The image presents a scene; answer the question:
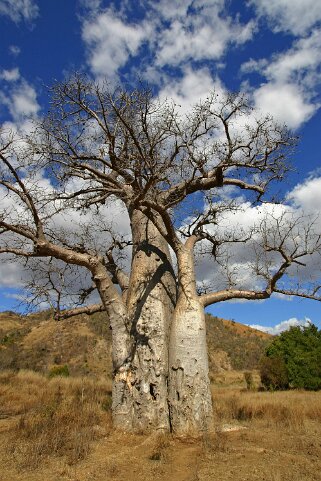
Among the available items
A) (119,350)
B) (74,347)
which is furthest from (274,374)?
(74,347)

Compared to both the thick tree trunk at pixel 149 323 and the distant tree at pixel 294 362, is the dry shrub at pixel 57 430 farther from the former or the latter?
the distant tree at pixel 294 362

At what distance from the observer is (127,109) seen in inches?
239

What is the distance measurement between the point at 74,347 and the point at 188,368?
18494 millimetres

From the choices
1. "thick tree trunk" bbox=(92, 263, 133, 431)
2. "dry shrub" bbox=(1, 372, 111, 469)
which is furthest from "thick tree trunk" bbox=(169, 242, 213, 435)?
"dry shrub" bbox=(1, 372, 111, 469)

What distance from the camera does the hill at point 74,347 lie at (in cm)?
1902

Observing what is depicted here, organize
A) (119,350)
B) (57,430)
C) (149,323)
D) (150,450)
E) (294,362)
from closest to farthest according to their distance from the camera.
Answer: (150,450)
(57,430)
(119,350)
(149,323)
(294,362)

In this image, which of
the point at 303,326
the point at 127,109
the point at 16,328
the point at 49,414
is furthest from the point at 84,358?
the point at 127,109

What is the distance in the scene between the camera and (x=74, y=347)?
22703 millimetres

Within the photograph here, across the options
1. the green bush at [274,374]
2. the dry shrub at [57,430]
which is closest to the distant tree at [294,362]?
the green bush at [274,374]

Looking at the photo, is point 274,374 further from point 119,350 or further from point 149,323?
point 119,350

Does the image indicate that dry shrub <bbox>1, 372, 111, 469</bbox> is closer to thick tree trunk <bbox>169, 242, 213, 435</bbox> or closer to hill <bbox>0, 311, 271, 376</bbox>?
thick tree trunk <bbox>169, 242, 213, 435</bbox>

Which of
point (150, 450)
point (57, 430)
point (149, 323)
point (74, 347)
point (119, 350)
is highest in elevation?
point (74, 347)

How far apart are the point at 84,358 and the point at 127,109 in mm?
17685

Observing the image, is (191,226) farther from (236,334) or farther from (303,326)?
(236,334)
